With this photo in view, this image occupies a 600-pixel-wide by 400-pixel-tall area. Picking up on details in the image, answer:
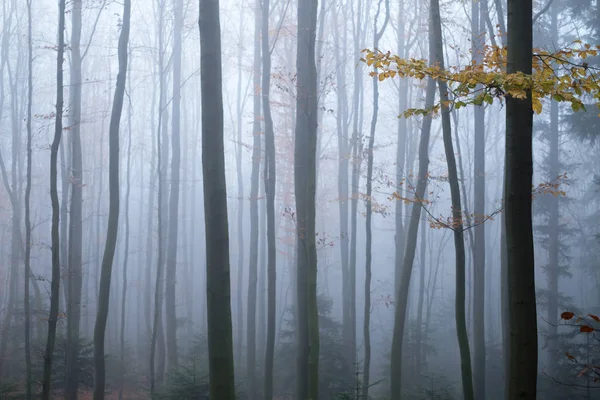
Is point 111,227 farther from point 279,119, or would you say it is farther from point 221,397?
point 279,119

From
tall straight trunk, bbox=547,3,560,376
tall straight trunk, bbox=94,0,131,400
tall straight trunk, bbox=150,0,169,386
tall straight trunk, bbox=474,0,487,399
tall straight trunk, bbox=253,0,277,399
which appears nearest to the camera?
tall straight trunk, bbox=94,0,131,400

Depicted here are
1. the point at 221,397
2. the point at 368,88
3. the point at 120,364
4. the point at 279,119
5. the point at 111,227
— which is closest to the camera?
the point at 221,397

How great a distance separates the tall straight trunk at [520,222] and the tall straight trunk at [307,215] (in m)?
3.62

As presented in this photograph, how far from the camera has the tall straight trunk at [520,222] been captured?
437 cm

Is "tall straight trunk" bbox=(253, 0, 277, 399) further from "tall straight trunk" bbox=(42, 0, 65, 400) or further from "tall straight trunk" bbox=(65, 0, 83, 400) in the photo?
"tall straight trunk" bbox=(65, 0, 83, 400)

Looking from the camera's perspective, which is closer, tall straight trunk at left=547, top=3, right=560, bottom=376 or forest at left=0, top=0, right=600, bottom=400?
forest at left=0, top=0, right=600, bottom=400

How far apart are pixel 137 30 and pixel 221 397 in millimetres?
22915

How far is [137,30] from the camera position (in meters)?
24.6

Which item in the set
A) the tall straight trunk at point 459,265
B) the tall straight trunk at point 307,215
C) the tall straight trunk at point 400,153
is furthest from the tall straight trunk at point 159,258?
the tall straight trunk at point 400,153

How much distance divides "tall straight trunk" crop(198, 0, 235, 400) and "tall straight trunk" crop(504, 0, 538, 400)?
303 centimetres

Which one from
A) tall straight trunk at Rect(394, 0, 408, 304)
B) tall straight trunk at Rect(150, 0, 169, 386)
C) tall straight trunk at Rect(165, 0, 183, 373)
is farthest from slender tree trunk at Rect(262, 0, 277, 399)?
tall straight trunk at Rect(394, 0, 408, 304)

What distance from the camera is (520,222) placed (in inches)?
176

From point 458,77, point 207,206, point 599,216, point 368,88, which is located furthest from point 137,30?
point 599,216

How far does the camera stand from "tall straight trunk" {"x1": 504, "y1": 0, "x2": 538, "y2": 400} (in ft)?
14.3
